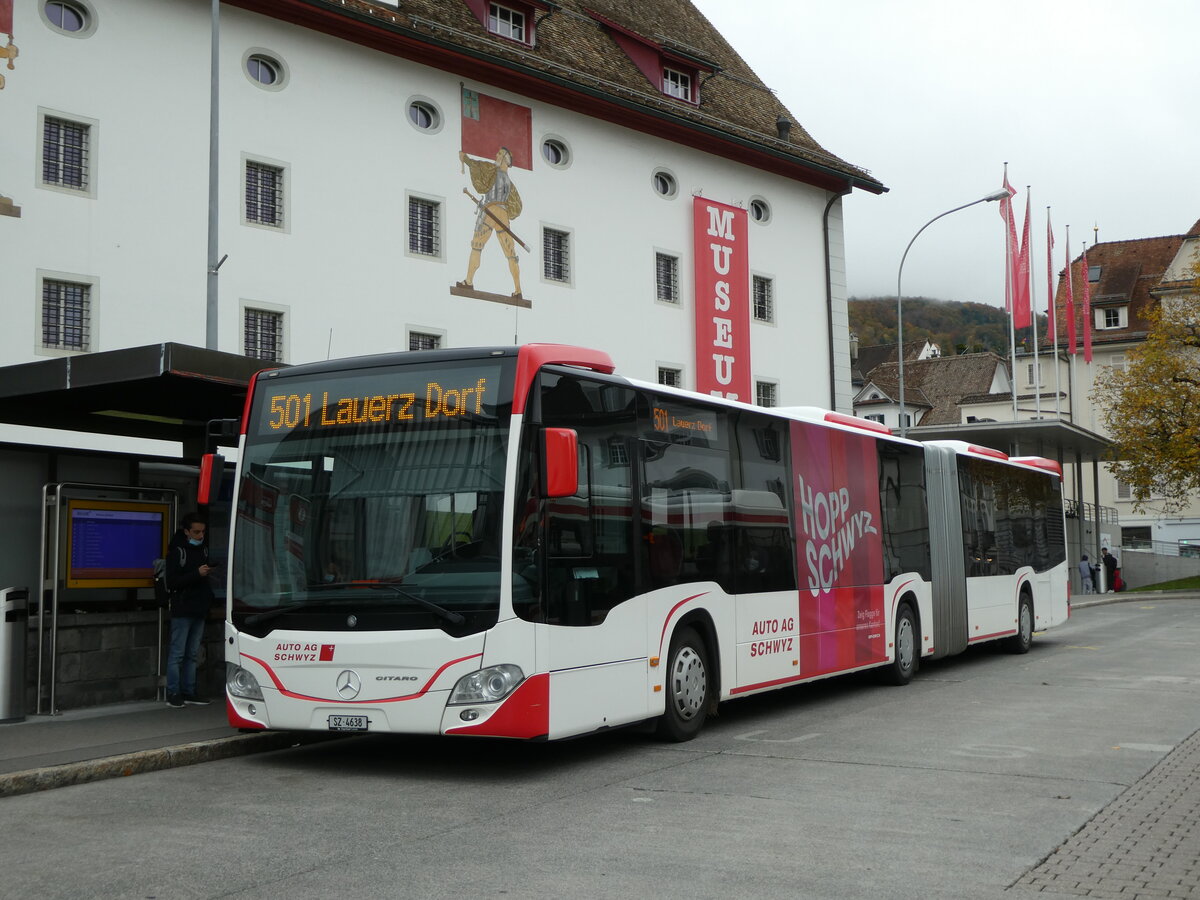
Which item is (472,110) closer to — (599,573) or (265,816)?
(599,573)

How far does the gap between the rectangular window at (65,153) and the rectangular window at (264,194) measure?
3071 mm

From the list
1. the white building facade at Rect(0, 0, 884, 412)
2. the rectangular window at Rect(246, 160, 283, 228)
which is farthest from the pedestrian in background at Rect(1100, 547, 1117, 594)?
the rectangular window at Rect(246, 160, 283, 228)

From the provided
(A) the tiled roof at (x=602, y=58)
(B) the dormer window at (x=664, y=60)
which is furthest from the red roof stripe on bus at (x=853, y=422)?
(B) the dormer window at (x=664, y=60)

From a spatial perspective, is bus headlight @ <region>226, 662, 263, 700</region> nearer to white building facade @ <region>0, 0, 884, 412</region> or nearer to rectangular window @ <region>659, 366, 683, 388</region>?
white building facade @ <region>0, 0, 884, 412</region>

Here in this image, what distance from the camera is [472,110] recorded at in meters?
28.5

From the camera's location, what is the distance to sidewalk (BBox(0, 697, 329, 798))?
9336 millimetres

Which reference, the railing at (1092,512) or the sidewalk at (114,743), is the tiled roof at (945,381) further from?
the sidewalk at (114,743)

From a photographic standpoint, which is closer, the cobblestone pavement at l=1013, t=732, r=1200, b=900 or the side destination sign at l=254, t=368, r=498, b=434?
the cobblestone pavement at l=1013, t=732, r=1200, b=900

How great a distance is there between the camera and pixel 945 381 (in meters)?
103

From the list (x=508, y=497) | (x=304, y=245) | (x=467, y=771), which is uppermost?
(x=304, y=245)

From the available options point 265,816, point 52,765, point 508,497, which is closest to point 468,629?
point 508,497

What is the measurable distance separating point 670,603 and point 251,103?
1721 centimetres

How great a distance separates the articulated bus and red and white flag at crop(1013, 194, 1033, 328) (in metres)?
32.4

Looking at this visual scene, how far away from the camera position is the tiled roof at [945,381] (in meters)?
99.7
